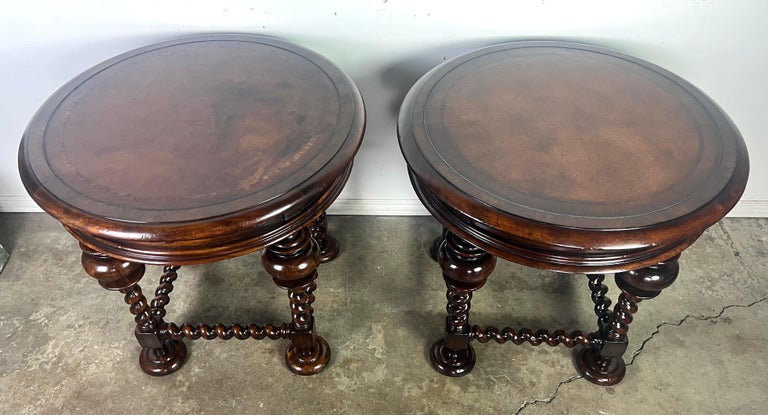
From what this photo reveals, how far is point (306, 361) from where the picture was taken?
125 centimetres

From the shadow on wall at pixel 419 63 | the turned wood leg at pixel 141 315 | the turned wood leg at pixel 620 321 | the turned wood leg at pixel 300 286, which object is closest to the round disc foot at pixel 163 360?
the turned wood leg at pixel 141 315

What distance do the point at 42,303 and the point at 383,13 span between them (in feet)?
3.66

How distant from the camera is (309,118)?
Answer: 3.21 ft

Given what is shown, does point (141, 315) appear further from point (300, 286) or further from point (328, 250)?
point (328, 250)

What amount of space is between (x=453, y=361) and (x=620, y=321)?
364 mm

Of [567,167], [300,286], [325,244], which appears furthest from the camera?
[325,244]

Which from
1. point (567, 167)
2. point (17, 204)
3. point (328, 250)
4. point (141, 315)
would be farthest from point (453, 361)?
point (17, 204)

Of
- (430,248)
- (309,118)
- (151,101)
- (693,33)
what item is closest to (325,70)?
(309,118)

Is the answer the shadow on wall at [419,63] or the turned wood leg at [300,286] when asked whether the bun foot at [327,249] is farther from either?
the shadow on wall at [419,63]

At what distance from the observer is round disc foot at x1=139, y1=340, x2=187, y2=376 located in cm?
124

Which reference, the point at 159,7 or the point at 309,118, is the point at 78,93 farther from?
the point at 309,118

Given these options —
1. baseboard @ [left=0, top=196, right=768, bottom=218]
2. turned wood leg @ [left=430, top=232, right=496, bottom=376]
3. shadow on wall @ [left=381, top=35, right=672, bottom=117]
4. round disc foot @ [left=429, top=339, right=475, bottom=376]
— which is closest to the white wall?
shadow on wall @ [left=381, top=35, right=672, bottom=117]

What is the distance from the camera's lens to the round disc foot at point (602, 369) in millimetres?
1220

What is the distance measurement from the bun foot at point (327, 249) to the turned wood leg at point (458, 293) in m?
0.38
